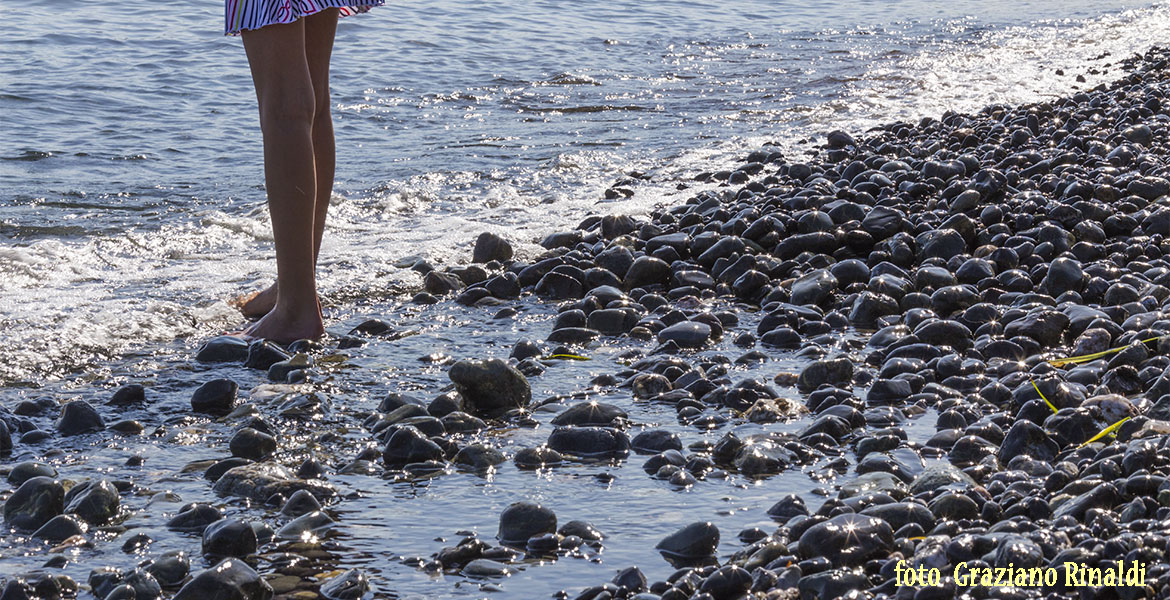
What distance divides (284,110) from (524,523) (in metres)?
2.11

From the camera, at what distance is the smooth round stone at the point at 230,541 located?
106 inches

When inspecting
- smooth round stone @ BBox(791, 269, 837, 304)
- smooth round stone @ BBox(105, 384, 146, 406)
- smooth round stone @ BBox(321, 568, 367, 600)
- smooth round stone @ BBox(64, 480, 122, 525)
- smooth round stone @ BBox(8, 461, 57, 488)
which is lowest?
smooth round stone @ BBox(105, 384, 146, 406)

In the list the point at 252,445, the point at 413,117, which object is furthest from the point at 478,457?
the point at 413,117

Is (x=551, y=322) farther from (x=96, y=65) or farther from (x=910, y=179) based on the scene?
(x=96, y=65)

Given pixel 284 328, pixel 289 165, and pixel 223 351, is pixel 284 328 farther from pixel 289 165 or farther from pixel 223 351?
pixel 289 165

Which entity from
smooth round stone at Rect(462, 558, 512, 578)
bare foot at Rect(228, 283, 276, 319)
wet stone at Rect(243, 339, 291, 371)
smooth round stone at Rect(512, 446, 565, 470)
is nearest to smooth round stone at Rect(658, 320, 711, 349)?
smooth round stone at Rect(512, 446, 565, 470)

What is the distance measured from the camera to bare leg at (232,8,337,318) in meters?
4.37

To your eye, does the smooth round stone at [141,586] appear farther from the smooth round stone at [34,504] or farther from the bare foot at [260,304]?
the bare foot at [260,304]

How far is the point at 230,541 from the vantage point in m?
2.69

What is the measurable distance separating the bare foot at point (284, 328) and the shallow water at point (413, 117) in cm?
47

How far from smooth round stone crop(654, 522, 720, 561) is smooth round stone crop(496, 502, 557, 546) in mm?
267

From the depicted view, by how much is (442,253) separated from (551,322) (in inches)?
59.2

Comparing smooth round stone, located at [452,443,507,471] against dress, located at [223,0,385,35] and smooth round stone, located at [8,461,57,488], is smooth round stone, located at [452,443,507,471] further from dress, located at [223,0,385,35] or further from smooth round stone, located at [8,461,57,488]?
dress, located at [223,0,385,35]

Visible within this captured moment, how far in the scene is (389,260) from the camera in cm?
587
